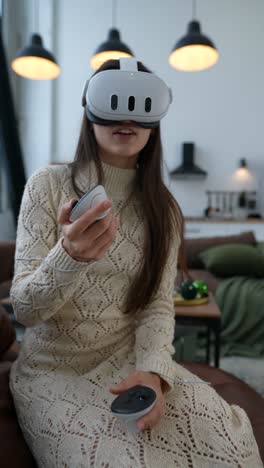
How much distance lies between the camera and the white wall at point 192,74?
4.91 m

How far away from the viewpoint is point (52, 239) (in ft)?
2.63

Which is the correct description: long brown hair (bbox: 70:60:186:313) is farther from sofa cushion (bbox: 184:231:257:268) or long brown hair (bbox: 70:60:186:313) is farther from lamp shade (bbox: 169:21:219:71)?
sofa cushion (bbox: 184:231:257:268)

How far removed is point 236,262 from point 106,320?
2.15 m

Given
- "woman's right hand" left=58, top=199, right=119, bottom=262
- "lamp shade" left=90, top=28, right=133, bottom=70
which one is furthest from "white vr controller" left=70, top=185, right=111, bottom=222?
"lamp shade" left=90, top=28, right=133, bottom=70

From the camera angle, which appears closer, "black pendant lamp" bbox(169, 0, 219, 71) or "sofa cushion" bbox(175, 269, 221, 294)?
"black pendant lamp" bbox(169, 0, 219, 71)

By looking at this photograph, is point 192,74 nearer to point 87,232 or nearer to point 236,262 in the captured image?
point 236,262

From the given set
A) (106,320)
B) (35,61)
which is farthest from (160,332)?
(35,61)

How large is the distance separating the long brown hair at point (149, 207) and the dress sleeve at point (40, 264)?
0.09m

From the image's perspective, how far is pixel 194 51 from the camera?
2.72 meters

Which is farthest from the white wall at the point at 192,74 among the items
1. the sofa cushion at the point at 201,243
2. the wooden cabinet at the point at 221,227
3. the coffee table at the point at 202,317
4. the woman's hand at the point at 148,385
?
the woman's hand at the point at 148,385

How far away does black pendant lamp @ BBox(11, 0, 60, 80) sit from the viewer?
2.69 meters

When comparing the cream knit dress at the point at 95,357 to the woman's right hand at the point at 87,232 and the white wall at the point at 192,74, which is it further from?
the white wall at the point at 192,74

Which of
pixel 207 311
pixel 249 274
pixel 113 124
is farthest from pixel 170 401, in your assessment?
pixel 249 274

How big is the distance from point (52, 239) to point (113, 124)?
27cm
